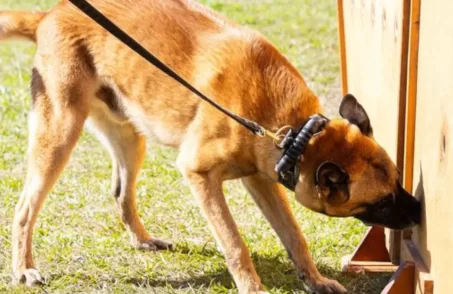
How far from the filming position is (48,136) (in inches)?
192

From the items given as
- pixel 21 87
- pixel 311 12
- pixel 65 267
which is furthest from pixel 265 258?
pixel 311 12

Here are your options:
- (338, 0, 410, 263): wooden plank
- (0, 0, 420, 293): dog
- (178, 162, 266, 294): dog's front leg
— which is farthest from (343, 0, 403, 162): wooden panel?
(178, 162, 266, 294): dog's front leg

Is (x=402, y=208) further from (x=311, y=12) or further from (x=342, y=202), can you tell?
(x=311, y=12)

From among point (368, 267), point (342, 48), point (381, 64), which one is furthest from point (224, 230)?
point (342, 48)

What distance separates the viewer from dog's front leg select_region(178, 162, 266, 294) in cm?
446

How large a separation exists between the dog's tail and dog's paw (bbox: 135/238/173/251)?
1.32 m

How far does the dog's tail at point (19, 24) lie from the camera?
199 inches

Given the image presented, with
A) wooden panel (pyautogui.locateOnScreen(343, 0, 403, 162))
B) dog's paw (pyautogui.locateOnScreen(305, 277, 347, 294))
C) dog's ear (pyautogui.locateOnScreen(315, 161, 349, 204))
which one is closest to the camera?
dog's ear (pyautogui.locateOnScreen(315, 161, 349, 204))

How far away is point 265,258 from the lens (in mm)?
5082

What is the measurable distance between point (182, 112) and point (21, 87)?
4255 mm

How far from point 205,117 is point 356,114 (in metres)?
0.75

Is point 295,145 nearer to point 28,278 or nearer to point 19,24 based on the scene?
point 28,278

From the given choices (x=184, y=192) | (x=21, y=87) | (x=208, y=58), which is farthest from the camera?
(x=21, y=87)

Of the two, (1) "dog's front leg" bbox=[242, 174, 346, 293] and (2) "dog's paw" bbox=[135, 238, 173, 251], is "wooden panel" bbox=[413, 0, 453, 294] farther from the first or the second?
(2) "dog's paw" bbox=[135, 238, 173, 251]
